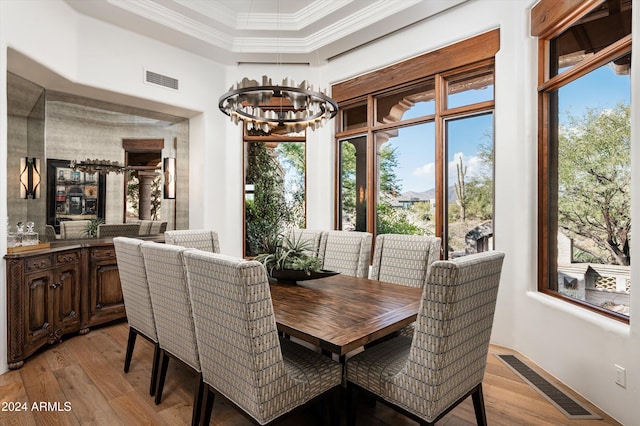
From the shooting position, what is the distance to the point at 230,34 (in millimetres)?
4422

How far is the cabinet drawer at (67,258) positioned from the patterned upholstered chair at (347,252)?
7.91 feet

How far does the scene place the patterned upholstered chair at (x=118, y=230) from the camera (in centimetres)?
413

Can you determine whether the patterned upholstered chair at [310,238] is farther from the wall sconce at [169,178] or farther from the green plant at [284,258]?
the wall sconce at [169,178]

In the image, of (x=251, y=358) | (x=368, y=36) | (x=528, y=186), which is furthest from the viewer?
(x=368, y=36)

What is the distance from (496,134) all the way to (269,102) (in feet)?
7.00

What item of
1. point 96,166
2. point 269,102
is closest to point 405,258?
point 269,102

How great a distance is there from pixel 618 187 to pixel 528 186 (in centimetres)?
75

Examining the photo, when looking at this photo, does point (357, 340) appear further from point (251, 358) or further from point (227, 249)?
point (227, 249)

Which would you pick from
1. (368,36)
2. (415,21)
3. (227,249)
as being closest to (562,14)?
(415,21)

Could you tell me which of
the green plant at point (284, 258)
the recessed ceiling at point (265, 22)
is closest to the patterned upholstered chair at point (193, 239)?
the green plant at point (284, 258)

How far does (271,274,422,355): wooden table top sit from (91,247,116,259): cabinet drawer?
7.09 feet

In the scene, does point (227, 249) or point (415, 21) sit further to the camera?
point (227, 249)

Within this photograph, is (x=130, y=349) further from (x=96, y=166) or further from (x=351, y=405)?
(x=96, y=166)

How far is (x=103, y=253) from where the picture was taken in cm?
371
